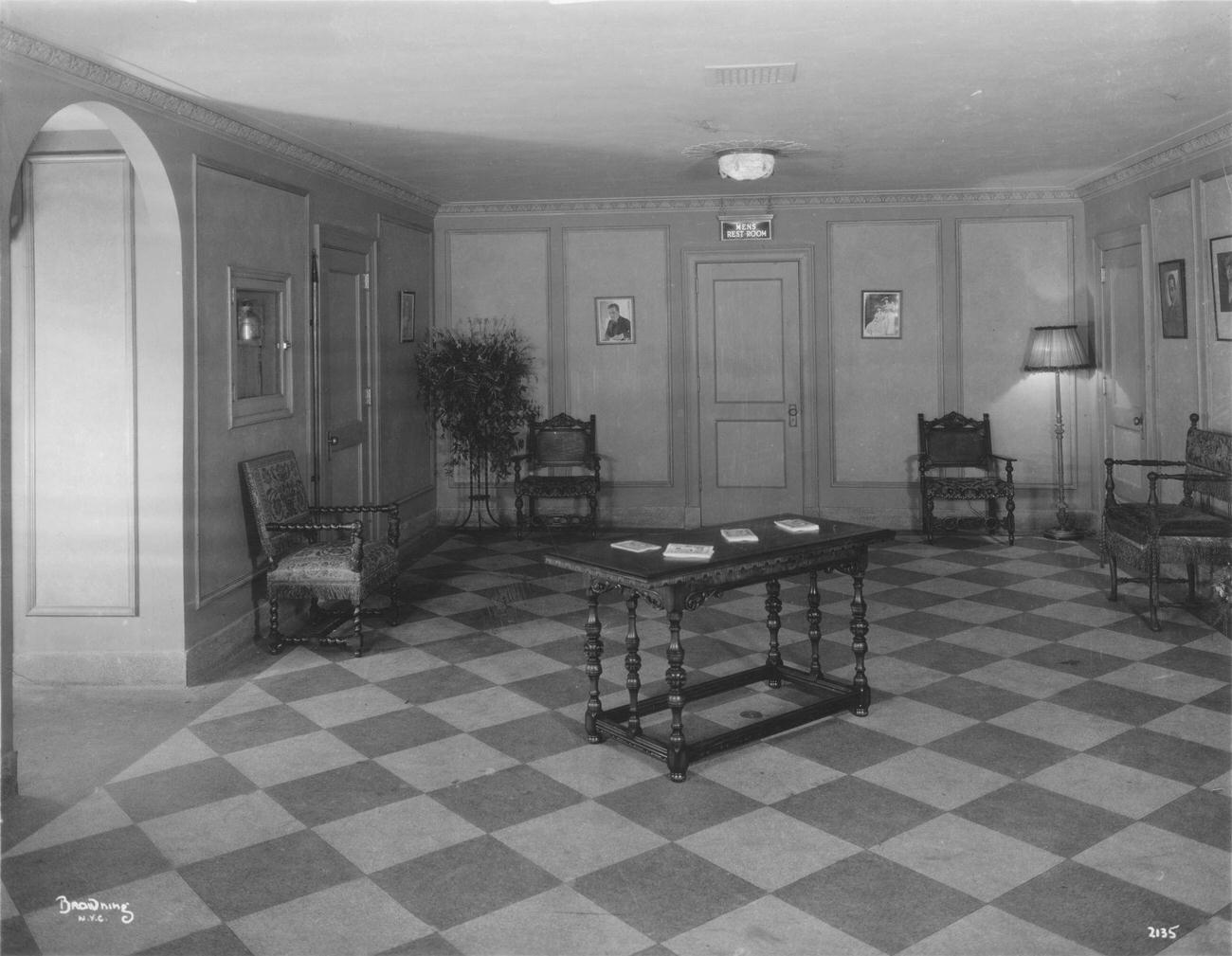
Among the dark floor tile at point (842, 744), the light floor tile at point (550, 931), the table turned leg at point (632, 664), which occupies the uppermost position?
the table turned leg at point (632, 664)

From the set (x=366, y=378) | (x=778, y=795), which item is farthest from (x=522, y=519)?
(x=778, y=795)

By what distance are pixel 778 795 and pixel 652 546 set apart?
1.11 meters

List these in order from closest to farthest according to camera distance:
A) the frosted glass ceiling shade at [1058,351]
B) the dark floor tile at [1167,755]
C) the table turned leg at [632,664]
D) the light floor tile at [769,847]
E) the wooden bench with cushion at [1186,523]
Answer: the light floor tile at [769,847] < the dark floor tile at [1167,755] < the table turned leg at [632,664] < the wooden bench with cushion at [1186,523] < the frosted glass ceiling shade at [1058,351]

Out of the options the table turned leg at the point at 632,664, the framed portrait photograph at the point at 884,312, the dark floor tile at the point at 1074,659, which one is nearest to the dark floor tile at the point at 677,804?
the table turned leg at the point at 632,664

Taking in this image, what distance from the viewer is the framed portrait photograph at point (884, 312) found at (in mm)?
9531

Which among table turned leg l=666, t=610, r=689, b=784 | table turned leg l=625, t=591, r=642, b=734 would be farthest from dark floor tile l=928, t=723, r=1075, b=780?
table turned leg l=625, t=591, r=642, b=734

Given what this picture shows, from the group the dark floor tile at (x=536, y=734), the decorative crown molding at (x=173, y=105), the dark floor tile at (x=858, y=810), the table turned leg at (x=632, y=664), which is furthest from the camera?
the dark floor tile at (x=536, y=734)

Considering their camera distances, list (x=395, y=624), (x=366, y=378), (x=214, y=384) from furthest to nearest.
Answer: (x=366, y=378)
(x=395, y=624)
(x=214, y=384)

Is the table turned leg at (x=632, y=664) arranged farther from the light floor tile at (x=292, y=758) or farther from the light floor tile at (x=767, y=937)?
the light floor tile at (x=767, y=937)

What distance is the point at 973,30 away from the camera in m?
4.59

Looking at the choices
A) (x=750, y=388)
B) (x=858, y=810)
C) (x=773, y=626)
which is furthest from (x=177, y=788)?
(x=750, y=388)

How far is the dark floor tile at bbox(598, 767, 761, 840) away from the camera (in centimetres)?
378

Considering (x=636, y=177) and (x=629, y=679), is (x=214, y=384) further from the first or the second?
(x=636, y=177)

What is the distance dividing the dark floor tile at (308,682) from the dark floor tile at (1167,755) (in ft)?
11.3
